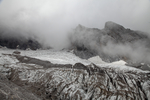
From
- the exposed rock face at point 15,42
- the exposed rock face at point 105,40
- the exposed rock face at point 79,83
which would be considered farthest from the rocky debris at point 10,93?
the exposed rock face at point 15,42

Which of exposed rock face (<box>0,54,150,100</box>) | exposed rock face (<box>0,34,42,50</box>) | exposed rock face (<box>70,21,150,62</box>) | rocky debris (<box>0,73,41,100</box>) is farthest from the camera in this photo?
exposed rock face (<box>0,34,42,50</box>)

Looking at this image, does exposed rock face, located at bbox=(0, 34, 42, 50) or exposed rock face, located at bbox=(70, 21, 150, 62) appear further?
exposed rock face, located at bbox=(0, 34, 42, 50)

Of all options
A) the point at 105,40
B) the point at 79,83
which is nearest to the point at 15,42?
the point at 105,40

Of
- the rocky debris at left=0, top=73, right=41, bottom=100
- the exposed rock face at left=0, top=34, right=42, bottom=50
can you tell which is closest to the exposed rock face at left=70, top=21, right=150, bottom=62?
the exposed rock face at left=0, top=34, right=42, bottom=50

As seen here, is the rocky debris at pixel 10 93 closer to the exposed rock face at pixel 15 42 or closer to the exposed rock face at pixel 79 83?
the exposed rock face at pixel 79 83

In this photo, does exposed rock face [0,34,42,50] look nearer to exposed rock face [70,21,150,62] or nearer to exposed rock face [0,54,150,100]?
exposed rock face [70,21,150,62]

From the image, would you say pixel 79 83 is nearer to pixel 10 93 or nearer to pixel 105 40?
pixel 10 93

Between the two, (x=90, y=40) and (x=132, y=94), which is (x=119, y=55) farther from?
(x=132, y=94)
